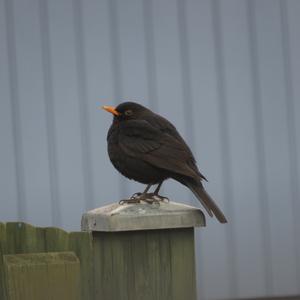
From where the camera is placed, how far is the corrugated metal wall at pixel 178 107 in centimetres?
679

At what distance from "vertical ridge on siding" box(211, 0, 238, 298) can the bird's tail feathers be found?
3.05m

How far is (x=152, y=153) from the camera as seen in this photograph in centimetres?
402

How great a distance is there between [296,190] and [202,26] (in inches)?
54.4

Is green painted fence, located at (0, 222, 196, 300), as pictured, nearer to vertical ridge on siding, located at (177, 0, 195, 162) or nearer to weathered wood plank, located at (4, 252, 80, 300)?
weathered wood plank, located at (4, 252, 80, 300)

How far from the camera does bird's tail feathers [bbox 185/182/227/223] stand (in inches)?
139

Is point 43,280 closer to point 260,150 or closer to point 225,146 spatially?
point 225,146

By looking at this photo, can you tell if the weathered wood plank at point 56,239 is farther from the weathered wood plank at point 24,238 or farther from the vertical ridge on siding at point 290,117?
the vertical ridge on siding at point 290,117

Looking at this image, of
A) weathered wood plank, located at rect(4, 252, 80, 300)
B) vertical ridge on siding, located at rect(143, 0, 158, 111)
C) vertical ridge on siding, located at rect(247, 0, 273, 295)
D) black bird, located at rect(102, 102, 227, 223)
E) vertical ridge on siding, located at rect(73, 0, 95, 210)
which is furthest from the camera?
vertical ridge on siding, located at rect(247, 0, 273, 295)

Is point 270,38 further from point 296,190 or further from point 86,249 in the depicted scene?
point 86,249

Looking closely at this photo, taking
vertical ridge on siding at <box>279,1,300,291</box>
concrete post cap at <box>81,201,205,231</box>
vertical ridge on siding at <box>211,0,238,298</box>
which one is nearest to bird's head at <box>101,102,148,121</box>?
concrete post cap at <box>81,201,205,231</box>

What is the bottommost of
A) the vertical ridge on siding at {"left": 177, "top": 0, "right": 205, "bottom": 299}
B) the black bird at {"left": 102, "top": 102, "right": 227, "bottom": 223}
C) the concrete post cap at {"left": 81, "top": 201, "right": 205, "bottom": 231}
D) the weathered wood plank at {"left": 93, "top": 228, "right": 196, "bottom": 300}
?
the weathered wood plank at {"left": 93, "top": 228, "right": 196, "bottom": 300}

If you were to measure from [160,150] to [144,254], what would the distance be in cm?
134

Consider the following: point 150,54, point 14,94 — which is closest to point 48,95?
point 14,94

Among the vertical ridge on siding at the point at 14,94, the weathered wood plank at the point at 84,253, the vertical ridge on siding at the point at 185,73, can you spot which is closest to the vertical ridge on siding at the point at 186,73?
the vertical ridge on siding at the point at 185,73
